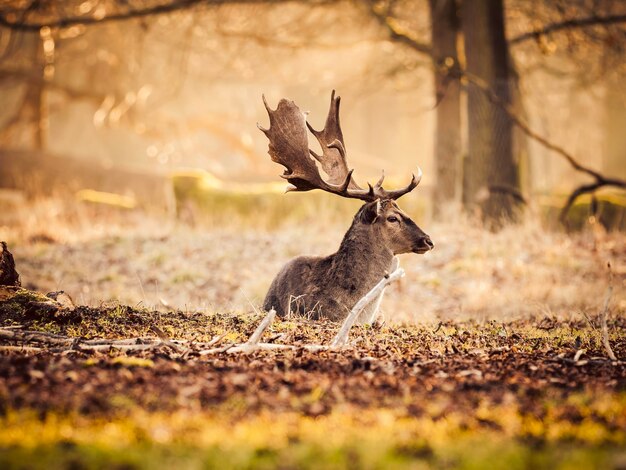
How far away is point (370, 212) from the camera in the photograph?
6.94m

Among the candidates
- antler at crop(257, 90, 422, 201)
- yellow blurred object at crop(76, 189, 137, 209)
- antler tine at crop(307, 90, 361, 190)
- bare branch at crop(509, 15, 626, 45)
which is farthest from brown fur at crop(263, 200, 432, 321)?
yellow blurred object at crop(76, 189, 137, 209)

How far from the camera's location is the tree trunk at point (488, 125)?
1309 centimetres

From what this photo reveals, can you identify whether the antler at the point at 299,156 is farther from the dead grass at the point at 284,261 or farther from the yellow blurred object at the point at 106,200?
the yellow blurred object at the point at 106,200

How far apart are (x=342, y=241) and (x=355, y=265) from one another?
303 mm

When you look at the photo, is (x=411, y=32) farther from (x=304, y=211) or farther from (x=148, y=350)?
(x=148, y=350)

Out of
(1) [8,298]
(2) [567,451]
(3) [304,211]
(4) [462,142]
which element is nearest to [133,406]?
(2) [567,451]

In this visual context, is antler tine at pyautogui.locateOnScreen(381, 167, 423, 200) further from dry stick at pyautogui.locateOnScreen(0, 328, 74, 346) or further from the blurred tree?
the blurred tree

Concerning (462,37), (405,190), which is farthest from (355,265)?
(462,37)

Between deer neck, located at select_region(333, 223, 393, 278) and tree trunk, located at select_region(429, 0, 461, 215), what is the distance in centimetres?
752

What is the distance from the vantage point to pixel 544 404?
3.66m

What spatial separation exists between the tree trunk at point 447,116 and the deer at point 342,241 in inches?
295

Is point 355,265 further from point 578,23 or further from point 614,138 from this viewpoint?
point 614,138

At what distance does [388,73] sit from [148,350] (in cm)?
1300

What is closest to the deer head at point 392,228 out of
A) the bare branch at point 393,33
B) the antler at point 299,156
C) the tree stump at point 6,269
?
the antler at point 299,156
